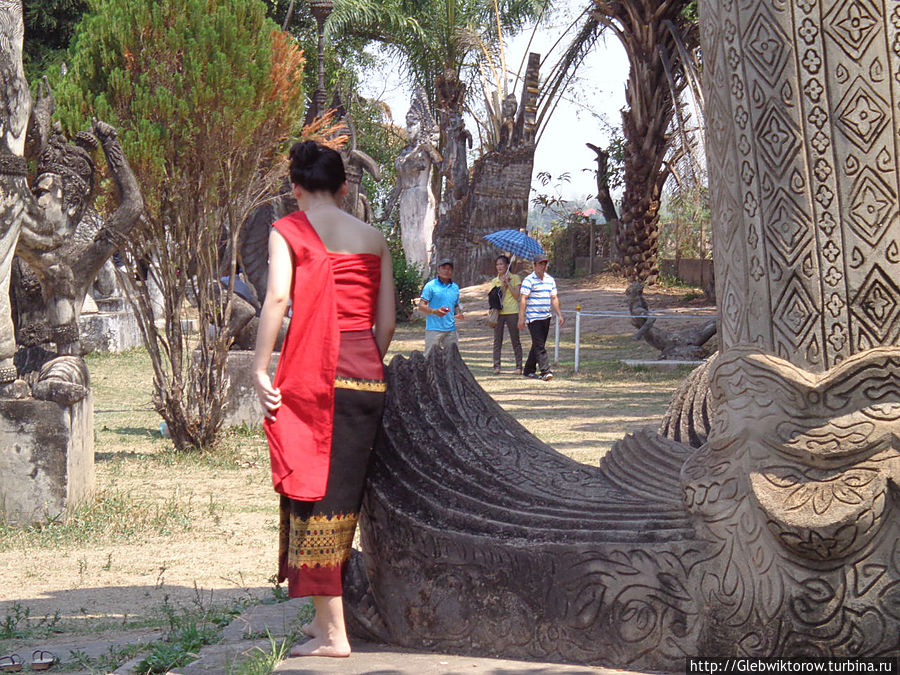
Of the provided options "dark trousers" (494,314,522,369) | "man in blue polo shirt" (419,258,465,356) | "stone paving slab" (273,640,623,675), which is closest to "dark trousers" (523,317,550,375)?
"dark trousers" (494,314,522,369)

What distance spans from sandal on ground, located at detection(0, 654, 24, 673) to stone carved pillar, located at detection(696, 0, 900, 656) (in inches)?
103

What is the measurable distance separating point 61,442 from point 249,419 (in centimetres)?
399

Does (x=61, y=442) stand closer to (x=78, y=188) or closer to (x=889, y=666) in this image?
(x=78, y=188)

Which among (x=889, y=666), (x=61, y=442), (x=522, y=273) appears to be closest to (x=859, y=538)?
(x=889, y=666)

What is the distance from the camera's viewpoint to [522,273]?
2306 cm

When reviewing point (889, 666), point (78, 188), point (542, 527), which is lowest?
point (889, 666)

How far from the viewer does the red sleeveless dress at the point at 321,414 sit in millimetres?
3521

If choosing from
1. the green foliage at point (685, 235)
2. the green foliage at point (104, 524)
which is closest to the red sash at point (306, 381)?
the green foliage at point (104, 524)

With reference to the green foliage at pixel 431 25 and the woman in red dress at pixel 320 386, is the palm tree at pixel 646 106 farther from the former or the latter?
the woman in red dress at pixel 320 386

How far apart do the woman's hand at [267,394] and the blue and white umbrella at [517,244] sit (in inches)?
537

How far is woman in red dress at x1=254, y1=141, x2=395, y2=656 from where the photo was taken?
3521mm

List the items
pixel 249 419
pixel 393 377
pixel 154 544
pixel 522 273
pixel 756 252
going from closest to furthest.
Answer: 1. pixel 756 252
2. pixel 393 377
3. pixel 154 544
4. pixel 249 419
5. pixel 522 273

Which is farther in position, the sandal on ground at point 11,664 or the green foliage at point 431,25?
the green foliage at point 431,25

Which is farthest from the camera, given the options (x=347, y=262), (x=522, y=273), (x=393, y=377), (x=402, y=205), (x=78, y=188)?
(x=402, y=205)
